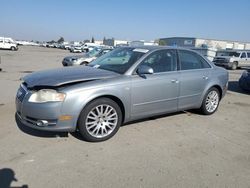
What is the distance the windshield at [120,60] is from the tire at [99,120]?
28.4 inches

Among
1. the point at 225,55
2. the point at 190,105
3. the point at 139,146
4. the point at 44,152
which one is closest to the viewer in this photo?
the point at 44,152

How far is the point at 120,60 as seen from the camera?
507 cm

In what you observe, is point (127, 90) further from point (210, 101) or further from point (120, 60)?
point (210, 101)

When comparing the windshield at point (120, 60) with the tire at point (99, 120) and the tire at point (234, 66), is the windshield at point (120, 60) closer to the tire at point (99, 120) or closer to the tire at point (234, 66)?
the tire at point (99, 120)

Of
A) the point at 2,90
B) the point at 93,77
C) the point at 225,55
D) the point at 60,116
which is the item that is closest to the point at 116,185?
the point at 60,116

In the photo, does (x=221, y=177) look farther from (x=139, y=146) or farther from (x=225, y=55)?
(x=225, y=55)

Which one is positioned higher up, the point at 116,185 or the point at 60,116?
the point at 60,116

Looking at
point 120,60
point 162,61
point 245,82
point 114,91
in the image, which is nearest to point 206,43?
point 245,82

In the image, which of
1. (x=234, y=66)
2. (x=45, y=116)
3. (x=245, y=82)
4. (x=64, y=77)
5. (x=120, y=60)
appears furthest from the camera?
(x=234, y=66)

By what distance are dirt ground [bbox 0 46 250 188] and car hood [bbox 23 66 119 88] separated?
959mm

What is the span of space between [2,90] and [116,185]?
6.53 meters

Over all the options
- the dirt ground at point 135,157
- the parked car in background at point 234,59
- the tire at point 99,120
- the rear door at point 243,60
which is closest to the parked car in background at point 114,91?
the tire at point 99,120

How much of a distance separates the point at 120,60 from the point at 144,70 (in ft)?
2.61

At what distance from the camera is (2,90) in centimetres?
812
